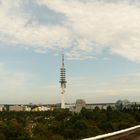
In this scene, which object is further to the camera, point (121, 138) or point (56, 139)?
point (56, 139)

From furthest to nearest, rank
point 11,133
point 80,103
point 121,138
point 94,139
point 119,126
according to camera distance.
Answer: point 80,103 → point 11,133 → point 119,126 → point 121,138 → point 94,139

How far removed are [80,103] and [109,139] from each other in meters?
147

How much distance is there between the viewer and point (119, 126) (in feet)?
124

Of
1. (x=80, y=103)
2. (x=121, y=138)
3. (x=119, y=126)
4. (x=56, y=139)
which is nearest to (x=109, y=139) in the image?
(x=121, y=138)

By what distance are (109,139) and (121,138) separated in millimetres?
1053

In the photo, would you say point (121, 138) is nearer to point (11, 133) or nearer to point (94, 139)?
point (94, 139)

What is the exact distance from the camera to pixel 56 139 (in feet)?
103

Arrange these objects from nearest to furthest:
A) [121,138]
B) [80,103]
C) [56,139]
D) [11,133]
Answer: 1. [121,138]
2. [56,139]
3. [11,133]
4. [80,103]

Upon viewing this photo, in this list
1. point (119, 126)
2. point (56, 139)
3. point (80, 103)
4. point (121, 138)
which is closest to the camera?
point (121, 138)

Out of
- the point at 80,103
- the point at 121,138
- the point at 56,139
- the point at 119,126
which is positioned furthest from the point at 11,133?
the point at 80,103

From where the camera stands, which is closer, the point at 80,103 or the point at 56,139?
the point at 56,139

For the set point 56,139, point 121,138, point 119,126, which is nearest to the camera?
point 121,138

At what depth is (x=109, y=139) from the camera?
21.9 metres

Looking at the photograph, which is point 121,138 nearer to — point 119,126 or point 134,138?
point 134,138
